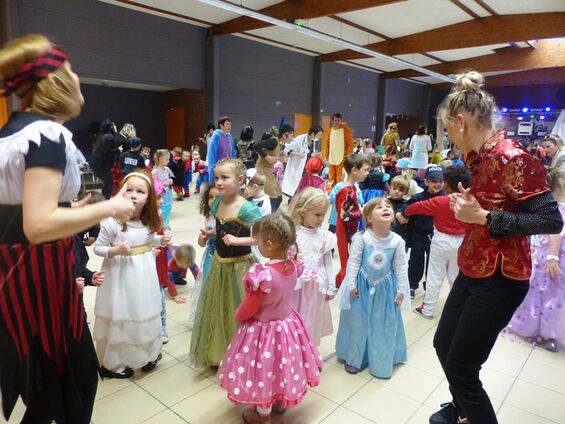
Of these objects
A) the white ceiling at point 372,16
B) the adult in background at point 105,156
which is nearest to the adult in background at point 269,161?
the adult in background at point 105,156

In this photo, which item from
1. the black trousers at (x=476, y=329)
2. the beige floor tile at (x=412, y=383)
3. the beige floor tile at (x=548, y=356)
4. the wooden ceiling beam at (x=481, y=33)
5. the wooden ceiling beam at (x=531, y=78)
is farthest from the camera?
the wooden ceiling beam at (x=531, y=78)

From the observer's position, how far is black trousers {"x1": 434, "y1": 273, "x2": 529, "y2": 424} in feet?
5.23

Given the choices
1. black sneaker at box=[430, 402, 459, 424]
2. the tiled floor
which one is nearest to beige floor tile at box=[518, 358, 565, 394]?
the tiled floor

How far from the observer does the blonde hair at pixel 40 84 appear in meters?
1.16

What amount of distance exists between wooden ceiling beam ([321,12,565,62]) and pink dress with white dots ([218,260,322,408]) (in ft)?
32.8

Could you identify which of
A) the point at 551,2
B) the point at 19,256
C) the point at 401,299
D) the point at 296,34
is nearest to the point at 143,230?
the point at 19,256

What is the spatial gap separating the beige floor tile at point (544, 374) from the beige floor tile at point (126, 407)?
223cm

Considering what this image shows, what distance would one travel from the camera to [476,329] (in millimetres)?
1614

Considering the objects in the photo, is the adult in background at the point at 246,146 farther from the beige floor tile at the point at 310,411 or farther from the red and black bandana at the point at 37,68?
the red and black bandana at the point at 37,68

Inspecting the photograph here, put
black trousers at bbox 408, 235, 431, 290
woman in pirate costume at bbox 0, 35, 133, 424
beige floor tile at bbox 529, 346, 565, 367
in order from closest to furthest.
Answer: woman in pirate costume at bbox 0, 35, 133, 424
beige floor tile at bbox 529, 346, 565, 367
black trousers at bbox 408, 235, 431, 290

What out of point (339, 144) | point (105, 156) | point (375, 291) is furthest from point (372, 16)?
point (375, 291)

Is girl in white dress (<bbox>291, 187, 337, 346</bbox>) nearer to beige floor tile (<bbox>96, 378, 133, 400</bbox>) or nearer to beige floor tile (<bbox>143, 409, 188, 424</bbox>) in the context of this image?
beige floor tile (<bbox>143, 409, 188, 424</bbox>)

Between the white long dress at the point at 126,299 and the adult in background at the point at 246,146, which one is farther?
the adult in background at the point at 246,146

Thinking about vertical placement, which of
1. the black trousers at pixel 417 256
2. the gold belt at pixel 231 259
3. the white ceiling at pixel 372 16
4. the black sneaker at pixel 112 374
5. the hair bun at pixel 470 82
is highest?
the white ceiling at pixel 372 16
